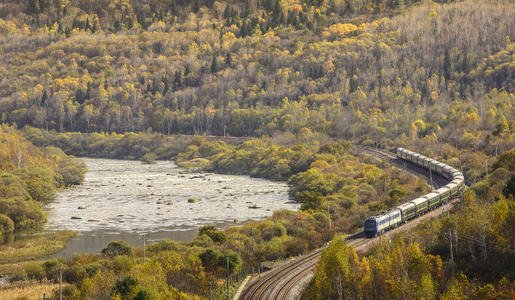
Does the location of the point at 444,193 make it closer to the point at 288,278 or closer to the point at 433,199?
the point at 433,199

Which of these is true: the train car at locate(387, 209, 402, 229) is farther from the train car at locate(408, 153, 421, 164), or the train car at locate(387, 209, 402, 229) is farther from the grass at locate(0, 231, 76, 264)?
the train car at locate(408, 153, 421, 164)

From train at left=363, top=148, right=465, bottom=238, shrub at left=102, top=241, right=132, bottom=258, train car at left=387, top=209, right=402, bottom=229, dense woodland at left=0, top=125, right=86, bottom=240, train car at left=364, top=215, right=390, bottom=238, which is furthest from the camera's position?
dense woodland at left=0, top=125, right=86, bottom=240

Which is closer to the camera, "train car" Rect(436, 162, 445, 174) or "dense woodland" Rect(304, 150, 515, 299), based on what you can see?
"dense woodland" Rect(304, 150, 515, 299)

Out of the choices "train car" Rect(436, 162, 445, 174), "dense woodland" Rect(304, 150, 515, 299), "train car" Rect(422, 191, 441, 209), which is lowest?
"train car" Rect(436, 162, 445, 174)

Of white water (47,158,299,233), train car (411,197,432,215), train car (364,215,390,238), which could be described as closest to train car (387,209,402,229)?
train car (364,215,390,238)

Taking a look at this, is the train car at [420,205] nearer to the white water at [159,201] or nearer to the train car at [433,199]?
the train car at [433,199]

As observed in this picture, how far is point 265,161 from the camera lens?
167000 millimetres

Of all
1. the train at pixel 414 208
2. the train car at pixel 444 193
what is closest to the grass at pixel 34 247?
the train at pixel 414 208

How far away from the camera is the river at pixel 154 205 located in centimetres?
10194

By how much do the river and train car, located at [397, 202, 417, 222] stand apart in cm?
2475

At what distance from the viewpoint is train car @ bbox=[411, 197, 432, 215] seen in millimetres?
90000

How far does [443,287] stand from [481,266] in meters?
4.81

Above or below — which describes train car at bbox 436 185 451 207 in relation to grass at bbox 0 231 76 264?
above

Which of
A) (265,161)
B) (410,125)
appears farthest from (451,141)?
(265,161)
